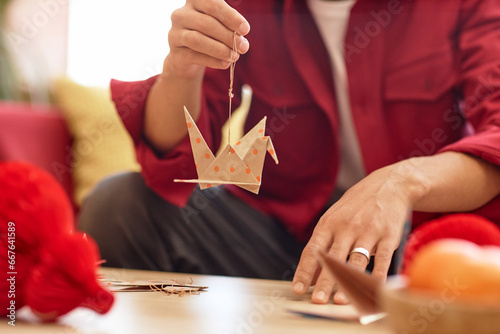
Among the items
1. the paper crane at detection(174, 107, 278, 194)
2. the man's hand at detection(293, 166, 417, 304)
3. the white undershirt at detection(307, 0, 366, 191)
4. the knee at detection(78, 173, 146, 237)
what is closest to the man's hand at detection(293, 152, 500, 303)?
the man's hand at detection(293, 166, 417, 304)

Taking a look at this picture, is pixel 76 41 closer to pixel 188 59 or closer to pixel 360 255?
pixel 188 59

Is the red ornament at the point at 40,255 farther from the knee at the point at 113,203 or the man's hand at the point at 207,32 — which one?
the knee at the point at 113,203

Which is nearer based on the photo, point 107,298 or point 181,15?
point 107,298

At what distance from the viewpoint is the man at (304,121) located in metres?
0.92

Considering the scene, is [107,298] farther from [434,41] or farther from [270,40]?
[434,41]

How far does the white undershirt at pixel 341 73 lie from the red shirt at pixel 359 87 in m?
0.02

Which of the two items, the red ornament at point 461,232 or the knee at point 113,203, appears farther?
the knee at point 113,203

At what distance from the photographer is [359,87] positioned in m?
0.97

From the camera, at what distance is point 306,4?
1.00m

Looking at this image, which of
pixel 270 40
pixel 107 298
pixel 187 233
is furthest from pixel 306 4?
pixel 107 298

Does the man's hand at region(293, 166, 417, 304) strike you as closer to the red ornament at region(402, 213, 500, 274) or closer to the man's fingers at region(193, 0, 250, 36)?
the red ornament at region(402, 213, 500, 274)

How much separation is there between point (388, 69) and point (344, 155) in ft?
0.63

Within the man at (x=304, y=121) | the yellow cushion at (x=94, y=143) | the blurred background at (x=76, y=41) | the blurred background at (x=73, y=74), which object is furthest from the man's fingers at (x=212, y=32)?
the blurred background at (x=76, y=41)

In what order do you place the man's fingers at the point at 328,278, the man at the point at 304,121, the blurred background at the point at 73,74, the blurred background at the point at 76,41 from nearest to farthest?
the man's fingers at the point at 328,278 → the man at the point at 304,121 → the blurred background at the point at 73,74 → the blurred background at the point at 76,41
